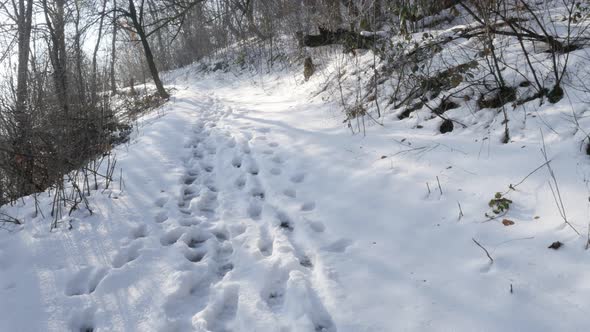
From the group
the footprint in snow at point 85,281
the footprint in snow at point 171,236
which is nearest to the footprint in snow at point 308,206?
the footprint in snow at point 171,236

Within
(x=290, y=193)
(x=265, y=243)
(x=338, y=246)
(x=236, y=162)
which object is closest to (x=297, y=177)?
(x=290, y=193)

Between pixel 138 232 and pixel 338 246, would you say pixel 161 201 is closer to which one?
pixel 138 232

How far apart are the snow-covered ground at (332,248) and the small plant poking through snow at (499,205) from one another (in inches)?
1.8

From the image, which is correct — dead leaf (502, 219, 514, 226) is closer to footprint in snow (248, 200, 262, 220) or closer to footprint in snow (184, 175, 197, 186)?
footprint in snow (248, 200, 262, 220)

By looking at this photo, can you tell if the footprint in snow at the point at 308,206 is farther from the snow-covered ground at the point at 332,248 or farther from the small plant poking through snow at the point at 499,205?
the small plant poking through snow at the point at 499,205

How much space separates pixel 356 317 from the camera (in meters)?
1.86

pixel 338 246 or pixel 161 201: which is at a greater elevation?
pixel 161 201

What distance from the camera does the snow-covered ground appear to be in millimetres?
1833

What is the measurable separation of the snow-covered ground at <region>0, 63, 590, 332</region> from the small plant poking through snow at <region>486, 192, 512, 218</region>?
5 centimetres

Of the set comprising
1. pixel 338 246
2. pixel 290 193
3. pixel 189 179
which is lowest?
pixel 338 246

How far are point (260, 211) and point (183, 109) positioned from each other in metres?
5.92

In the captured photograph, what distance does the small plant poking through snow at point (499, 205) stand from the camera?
2.26m

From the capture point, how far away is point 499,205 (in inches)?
89.8

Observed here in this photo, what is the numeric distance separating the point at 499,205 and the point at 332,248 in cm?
112
